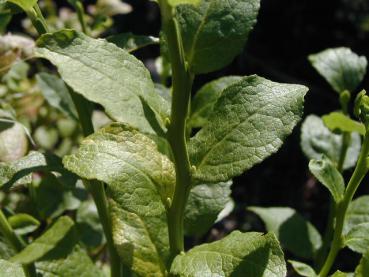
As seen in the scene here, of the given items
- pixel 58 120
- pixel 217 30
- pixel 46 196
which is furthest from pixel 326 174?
pixel 58 120

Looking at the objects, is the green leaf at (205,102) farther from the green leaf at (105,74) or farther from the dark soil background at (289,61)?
the dark soil background at (289,61)

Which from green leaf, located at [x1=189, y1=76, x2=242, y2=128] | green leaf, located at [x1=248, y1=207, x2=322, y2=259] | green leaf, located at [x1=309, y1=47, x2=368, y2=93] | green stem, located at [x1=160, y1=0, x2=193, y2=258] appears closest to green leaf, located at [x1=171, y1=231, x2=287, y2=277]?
green stem, located at [x1=160, y1=0, x2=193, y2=258]

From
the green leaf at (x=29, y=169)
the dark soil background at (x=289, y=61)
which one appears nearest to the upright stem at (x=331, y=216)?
the green leaf at (x=29, y=169)

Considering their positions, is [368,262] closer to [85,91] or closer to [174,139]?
[174,139]

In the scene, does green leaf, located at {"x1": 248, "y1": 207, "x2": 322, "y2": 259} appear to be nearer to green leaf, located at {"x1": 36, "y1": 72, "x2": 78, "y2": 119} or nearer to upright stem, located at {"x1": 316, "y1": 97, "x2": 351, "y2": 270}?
upright stem, located at {"x1": 316, "y1": 97, "x2": 351, "y2": 270}

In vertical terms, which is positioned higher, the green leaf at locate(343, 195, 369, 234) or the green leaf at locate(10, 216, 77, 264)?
the green leaf at locate(10, 216, 77, 264)
